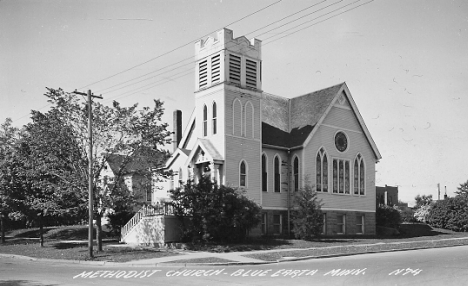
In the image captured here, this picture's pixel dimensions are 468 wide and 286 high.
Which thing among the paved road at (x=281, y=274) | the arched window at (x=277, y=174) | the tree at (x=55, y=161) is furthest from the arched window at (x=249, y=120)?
the paved road at (x=281, y=274)

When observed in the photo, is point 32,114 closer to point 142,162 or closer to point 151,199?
point 142,162

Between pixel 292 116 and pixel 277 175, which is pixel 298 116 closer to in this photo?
pixel 292 116

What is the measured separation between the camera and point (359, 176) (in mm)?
40344

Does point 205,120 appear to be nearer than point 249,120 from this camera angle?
No

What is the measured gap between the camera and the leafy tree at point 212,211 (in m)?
29.2

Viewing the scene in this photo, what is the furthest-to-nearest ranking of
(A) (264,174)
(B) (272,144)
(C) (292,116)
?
(C) (292,116)
(B) (272,144)
(A) (264,174)

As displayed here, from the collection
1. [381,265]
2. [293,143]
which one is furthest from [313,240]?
[381,265]

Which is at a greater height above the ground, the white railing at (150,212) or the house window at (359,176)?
the house window at (359,176)

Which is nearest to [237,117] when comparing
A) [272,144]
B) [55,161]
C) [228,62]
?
[228,62]

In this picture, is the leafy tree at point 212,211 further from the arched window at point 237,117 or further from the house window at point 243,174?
the arched window at point 237,117

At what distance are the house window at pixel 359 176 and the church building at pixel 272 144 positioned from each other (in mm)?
76

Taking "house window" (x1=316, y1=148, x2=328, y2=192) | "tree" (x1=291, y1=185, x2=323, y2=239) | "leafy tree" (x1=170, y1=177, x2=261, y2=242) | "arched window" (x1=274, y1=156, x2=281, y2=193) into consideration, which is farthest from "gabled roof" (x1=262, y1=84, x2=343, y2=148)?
"leafy tree" (x1=170, y1=177, x2=261, y2=242)

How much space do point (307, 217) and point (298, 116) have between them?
967 cm

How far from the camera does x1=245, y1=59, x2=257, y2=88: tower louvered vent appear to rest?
35.2 metres
